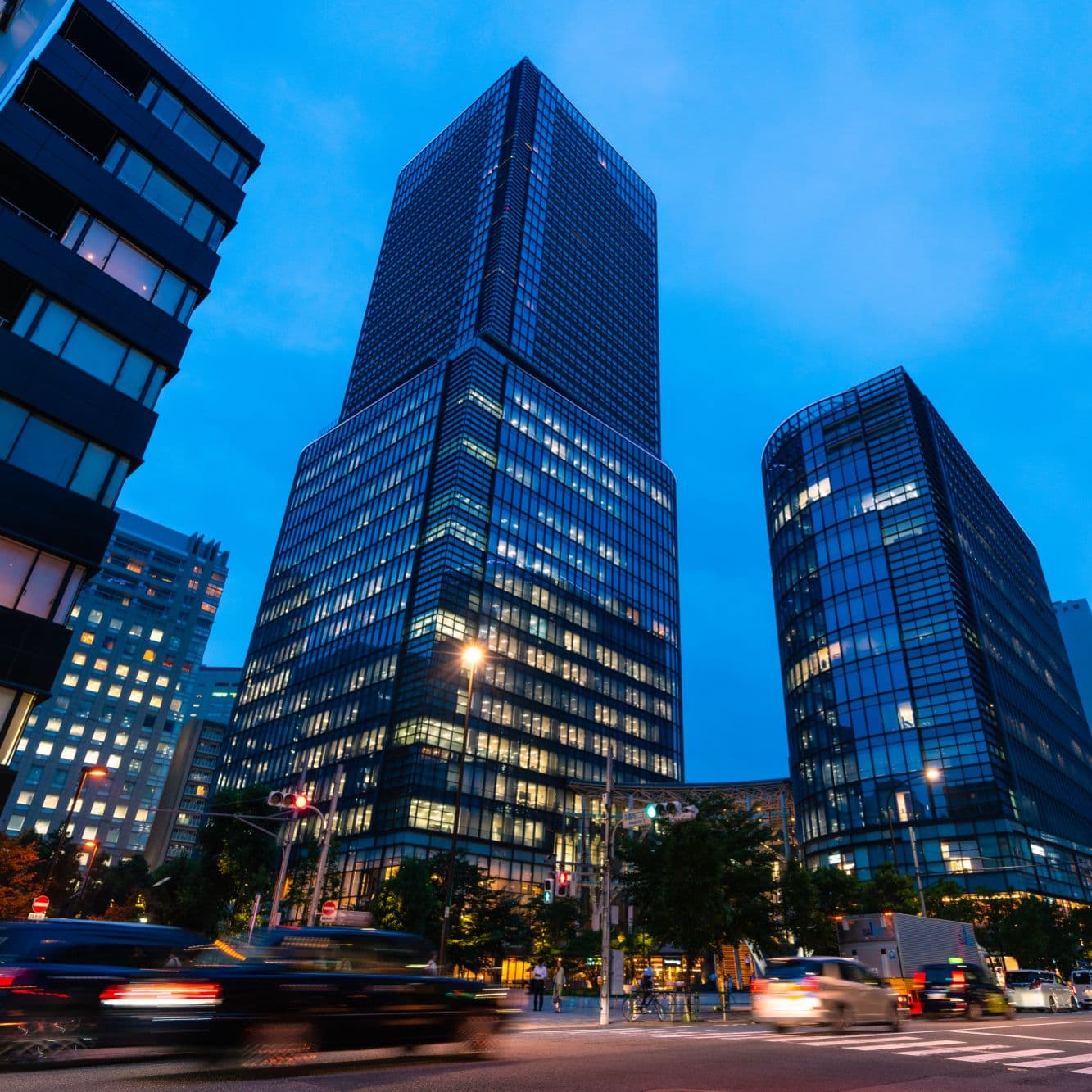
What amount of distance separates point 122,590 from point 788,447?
127980mm

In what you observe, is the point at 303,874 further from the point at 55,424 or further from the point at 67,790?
the point at 67,790

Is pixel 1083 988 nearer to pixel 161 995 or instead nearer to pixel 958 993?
pixel 958 993

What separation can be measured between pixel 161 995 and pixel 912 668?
77.1 metres

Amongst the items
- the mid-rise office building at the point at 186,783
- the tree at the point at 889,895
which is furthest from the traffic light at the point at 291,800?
the mid-rise office building at the point at 186,783

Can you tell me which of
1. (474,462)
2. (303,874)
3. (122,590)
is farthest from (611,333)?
(122,590)

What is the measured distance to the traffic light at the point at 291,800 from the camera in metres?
28.6

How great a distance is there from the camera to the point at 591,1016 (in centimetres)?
2955

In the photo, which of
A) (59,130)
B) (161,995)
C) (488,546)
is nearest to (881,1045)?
(161,995)

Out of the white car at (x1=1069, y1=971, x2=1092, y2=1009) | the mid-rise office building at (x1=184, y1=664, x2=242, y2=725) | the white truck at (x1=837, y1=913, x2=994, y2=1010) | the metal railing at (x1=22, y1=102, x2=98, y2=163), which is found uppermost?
the mid-rise office building at (x1=184, y1=664, x2=242, y2=725)

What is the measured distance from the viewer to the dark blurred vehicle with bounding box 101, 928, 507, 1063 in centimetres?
990

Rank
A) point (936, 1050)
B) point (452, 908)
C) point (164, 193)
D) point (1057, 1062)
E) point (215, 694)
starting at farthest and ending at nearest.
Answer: point (215, 694), point (452, 908), point (164, 193), point (936, 1050), point (1057, 1062)

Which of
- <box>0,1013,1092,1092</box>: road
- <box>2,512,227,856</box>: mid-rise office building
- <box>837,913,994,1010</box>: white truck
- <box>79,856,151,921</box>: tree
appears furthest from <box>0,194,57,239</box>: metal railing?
<box>2,512,227,856</box>: mid-rise office building

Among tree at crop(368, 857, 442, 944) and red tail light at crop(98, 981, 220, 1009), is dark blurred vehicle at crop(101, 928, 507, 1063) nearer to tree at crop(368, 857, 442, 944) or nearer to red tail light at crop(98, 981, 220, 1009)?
red tail light at crop(98, 981, 220, 1009)

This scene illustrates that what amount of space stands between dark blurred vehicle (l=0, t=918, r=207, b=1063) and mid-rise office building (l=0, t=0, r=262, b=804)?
14850 mm
